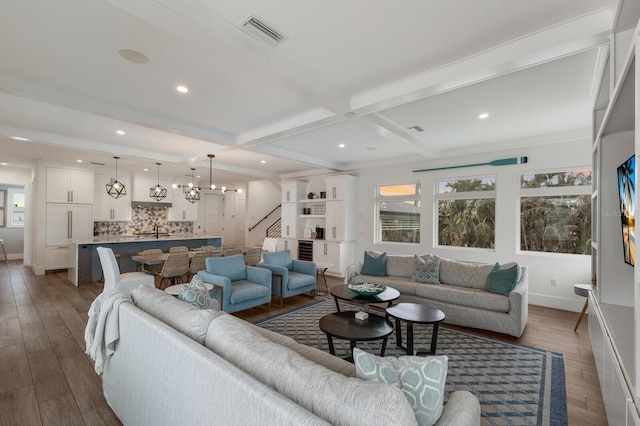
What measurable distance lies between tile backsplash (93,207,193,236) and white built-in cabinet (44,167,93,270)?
25.9 inches

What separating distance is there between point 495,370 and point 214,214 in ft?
34.1

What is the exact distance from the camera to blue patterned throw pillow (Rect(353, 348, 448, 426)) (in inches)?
44.0

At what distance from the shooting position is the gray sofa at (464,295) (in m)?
3.63

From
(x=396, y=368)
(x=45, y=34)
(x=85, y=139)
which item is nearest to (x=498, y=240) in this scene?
(x=396, y=368)

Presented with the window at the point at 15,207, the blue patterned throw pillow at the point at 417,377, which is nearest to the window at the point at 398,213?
the blue patterned throw pillow at the point at 417,377

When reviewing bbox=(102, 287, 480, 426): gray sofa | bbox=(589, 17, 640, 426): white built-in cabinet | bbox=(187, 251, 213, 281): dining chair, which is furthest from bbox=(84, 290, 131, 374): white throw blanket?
bbox=(589, 17, 640, 426): white built-in cabinet

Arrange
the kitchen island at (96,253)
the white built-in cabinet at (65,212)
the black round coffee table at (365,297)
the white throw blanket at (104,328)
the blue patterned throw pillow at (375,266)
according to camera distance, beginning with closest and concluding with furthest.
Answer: the white throw blanket at (104,328), the black round coffee table at (365,297), the blue patterned throw pillow at (375,266), the kitchen island at (96,253), the white built-in cabinet at (65,212)

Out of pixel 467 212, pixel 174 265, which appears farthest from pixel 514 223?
pixel 174 265

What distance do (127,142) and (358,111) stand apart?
4.70m

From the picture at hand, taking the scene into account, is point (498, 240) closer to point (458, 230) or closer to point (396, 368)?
point (458, 230)

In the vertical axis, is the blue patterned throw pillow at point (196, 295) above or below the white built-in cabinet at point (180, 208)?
below

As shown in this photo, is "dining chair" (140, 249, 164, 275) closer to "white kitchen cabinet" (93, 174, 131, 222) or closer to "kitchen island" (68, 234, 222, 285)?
"kitchen island" (68, 234, 222, 285)

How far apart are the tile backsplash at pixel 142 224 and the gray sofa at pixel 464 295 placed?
747 centimetres

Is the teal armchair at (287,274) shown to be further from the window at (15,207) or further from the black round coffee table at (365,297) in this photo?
the window at (15,207)
